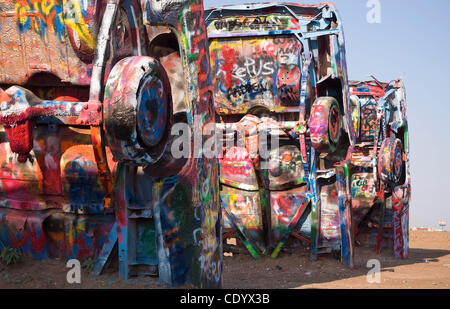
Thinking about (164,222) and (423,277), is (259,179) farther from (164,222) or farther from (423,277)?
(164,222)

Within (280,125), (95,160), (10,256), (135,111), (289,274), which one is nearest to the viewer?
(135,111)

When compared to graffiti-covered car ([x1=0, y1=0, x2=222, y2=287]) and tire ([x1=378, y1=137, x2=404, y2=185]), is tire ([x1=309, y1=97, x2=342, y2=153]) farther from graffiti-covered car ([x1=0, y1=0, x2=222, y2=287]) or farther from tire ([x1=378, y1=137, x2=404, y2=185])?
graffiti-covered car ([x1=0, y1=0, x2=222, y2=287])

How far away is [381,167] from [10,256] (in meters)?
6.35

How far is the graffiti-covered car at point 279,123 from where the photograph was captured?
27.1ft

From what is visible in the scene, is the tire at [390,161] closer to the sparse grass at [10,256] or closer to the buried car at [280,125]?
the buried car at [280,125]

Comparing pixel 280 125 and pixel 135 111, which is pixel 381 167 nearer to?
pixel 280 125

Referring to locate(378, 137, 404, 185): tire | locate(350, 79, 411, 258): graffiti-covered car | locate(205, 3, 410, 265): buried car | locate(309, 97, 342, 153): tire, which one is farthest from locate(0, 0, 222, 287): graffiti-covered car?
locate(350, 79, 411, 258): graffiti-covered car

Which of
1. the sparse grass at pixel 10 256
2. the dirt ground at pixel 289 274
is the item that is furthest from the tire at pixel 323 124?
the sparse grass at pixel 10 256

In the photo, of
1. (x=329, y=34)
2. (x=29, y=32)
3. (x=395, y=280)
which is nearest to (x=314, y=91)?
(x=329, y=34)

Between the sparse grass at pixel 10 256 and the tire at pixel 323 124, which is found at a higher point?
the tire at pixel 323 124

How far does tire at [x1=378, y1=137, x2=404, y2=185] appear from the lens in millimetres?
9695

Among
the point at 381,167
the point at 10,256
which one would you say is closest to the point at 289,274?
the point at 381,167

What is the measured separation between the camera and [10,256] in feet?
16.9

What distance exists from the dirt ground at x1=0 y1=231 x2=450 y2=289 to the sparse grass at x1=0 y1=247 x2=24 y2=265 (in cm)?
4
